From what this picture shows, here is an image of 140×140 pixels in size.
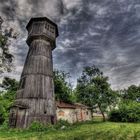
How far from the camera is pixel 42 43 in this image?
2538 centimetres

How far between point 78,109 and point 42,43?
61.2ft

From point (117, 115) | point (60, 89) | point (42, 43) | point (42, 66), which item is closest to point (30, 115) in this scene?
point (42, 66)

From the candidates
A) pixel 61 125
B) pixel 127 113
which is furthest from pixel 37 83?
pixel 127 113

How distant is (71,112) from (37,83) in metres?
14.0

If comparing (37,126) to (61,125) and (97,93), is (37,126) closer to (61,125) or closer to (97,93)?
(61,125)

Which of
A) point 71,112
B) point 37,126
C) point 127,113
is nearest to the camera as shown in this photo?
point 37,126

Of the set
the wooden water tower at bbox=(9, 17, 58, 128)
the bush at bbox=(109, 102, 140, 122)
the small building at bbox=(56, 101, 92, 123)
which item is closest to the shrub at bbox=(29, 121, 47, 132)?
the wooden water tower at bbox=(9, 17, 58, 128)

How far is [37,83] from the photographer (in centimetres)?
2209

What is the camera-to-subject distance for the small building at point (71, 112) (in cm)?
3089

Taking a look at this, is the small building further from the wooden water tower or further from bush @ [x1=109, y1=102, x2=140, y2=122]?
the wooden water tower

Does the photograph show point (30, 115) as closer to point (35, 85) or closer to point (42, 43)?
point (35, 85)

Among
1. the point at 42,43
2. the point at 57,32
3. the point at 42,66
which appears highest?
the point at 57,32

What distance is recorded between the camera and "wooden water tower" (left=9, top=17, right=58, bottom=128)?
20.6 metres

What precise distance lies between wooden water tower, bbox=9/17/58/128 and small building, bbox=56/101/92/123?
8488 millimetres
